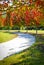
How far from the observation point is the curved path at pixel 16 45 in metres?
2.12

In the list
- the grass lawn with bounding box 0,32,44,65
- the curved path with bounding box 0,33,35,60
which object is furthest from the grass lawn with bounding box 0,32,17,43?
the grass lawn with bounding box 0,32,44,65

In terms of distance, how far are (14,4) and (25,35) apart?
1.49 feet

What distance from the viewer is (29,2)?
2.14 meters

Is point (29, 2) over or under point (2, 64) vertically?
over

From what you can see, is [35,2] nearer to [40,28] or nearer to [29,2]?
[29,2]

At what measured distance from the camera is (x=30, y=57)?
6.83 feet

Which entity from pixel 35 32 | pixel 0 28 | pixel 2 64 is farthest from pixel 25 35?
pixel 2 64

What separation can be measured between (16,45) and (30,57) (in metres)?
0.25

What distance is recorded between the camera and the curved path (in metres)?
2.12

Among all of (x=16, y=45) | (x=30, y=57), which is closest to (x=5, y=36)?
(x=16, y=45)

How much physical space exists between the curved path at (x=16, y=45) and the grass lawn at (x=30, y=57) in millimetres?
55

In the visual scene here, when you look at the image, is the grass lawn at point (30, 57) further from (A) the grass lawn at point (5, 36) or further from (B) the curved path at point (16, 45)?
(A) the grass lawn at point (5, 36)

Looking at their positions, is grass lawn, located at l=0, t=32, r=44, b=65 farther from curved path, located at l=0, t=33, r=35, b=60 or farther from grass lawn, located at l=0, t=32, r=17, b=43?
grass lawn, located at l=0, t=32, r=17, b=43

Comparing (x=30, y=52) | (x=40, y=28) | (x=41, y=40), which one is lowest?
(x=30, y=52)
